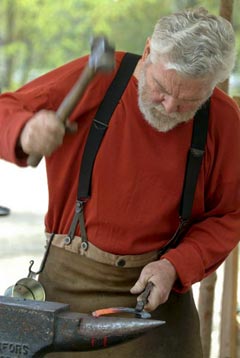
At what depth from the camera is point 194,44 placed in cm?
164

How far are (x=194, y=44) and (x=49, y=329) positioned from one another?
712 millimetres

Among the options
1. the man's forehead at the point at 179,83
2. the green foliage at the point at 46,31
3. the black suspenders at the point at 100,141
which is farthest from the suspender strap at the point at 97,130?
Answer: the green foliage at the point at 46,31

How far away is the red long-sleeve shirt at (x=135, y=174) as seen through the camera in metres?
1.86

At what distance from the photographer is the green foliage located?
5125 millimetres

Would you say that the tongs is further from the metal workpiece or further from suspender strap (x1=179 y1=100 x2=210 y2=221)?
suspender strap (x1=179 y1=100 x2=210 y2=221)

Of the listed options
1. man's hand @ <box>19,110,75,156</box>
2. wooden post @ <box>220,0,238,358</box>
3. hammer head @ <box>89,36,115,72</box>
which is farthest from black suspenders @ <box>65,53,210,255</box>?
wooden post @ <box>220,0,238,358</box>

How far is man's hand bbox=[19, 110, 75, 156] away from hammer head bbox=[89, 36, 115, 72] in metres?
0.14

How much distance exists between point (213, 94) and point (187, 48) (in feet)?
1.12

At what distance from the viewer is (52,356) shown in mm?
2014

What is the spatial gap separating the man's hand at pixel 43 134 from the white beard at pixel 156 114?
0.37m

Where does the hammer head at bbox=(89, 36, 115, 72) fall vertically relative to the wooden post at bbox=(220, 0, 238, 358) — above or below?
above

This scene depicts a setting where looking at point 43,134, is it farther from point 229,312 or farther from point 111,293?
point 229,312

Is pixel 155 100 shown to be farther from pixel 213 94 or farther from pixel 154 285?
pixel 154 285

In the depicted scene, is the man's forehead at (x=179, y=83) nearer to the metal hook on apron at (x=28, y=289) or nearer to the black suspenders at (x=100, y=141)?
the black suspenders at (x=100, y=141)
